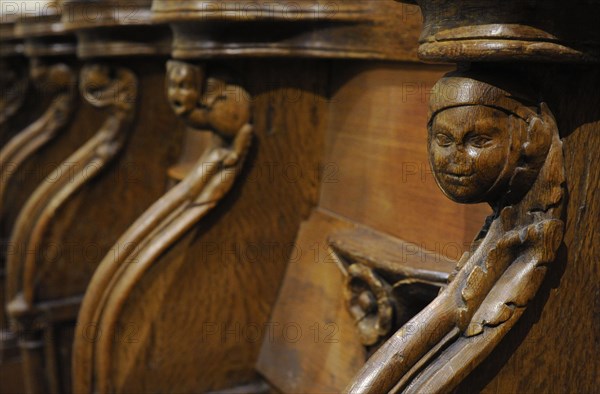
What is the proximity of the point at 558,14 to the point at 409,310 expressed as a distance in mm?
497

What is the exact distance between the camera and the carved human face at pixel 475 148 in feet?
2.21

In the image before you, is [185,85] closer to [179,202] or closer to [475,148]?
[179,202]

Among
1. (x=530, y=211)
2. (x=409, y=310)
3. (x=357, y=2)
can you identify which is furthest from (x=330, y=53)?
(x=530, y=211)

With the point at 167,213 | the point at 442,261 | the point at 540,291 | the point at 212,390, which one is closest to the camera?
the point at 540,291

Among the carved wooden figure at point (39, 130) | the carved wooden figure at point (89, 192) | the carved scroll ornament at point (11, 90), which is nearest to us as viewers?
the carved wooden figure at point (89, 192)

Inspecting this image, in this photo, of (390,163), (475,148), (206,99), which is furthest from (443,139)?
(206,99)

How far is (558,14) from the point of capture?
628 mm

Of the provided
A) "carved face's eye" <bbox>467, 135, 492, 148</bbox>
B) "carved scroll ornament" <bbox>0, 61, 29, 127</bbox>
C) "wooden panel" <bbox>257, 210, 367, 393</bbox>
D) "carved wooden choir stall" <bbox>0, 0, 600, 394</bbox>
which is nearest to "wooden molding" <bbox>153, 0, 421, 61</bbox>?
"carved wooden choir stall" <bbox>0, 0, 600, 394</bbox>

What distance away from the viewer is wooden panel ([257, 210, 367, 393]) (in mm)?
1150

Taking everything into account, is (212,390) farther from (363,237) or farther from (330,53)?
(330,53)

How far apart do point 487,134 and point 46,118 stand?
1.54 metres

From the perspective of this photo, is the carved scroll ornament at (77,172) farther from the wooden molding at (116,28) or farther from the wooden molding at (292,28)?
the wooden molding at (292,28)

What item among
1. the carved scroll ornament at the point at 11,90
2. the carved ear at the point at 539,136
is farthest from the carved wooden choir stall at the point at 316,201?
the carved scroll ornament at the point at 11,90

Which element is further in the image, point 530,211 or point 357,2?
point 357,2
